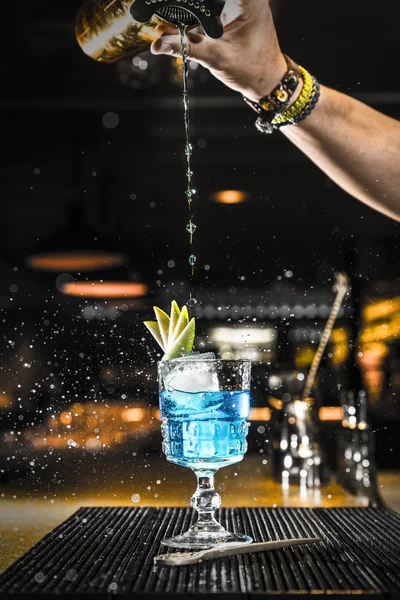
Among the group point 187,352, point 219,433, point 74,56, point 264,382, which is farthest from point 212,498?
point 74,56

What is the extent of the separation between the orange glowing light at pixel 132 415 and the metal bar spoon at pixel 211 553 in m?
1.22

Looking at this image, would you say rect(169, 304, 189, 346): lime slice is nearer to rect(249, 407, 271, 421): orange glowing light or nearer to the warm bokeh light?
rect(249, 407, 271, 421): orange glowing light

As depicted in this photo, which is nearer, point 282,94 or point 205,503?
point 205,503

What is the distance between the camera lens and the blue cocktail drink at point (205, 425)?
1676 mm

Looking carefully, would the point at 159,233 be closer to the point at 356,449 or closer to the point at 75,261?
the point at 75,261

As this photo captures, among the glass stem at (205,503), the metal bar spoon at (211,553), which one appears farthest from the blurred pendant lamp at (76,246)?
the metal bar spoon at (211,553)

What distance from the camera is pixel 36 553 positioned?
1488mm

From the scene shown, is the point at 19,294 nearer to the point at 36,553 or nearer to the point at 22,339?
the point at 22,339

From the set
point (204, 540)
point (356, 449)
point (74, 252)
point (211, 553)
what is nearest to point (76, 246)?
point (74, 252)

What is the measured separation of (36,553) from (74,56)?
75.9 inches

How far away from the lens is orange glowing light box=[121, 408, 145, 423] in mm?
2680

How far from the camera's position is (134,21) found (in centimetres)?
211

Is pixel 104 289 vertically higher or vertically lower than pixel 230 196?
lower

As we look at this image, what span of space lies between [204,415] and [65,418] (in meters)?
1.12
